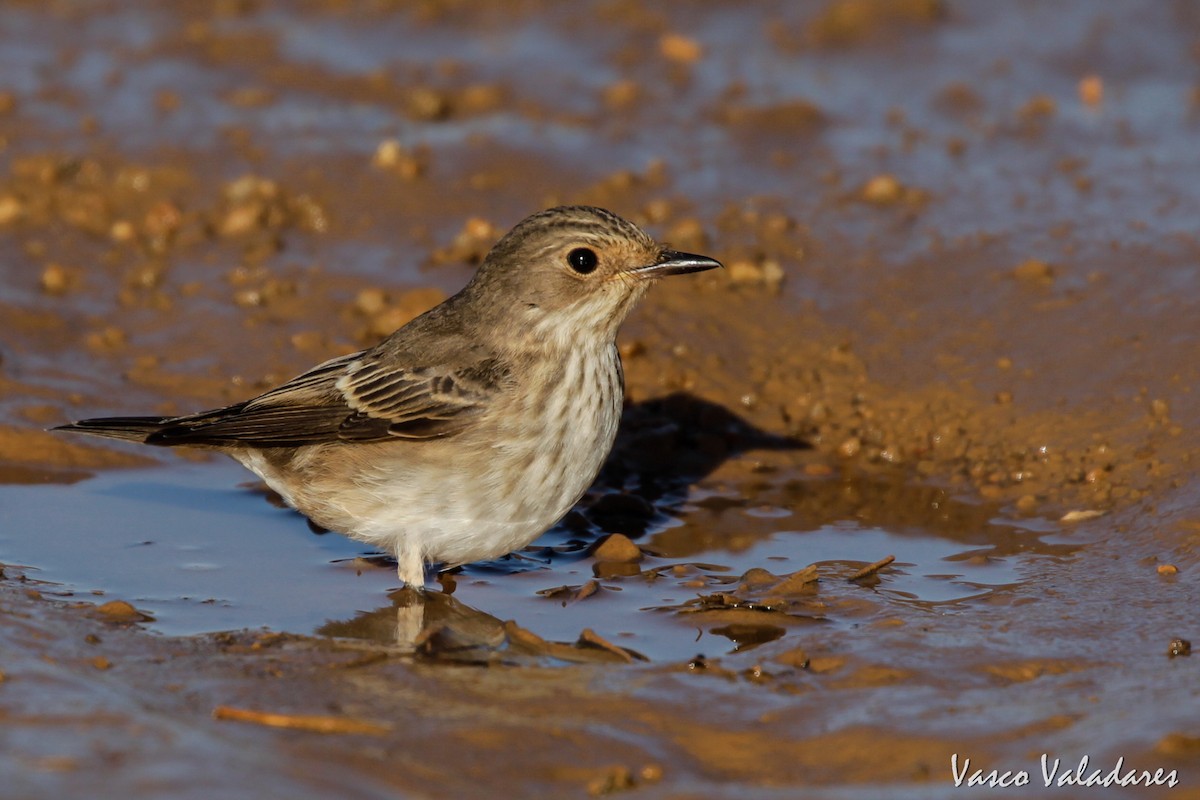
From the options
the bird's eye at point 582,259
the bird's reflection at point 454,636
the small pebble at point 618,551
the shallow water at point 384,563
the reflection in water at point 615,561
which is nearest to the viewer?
the bird's reflection at point 454,636

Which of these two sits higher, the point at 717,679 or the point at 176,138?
the point at 176,138

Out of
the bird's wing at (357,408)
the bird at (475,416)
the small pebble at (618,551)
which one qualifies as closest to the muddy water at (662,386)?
the small pebble at (618,551)

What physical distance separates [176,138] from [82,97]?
1.07 meters

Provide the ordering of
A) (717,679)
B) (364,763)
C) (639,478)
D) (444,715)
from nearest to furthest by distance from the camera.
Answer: (364,763)
(444,715)
(717,679)
(639,478)

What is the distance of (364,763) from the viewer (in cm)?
495

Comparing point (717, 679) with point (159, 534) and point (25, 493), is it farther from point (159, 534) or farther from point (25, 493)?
point (25, 493)

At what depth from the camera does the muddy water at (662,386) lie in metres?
5.32

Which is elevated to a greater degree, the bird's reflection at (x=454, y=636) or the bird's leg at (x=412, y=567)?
the bird's leg at (x=412, y=567)

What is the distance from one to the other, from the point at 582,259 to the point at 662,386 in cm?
203

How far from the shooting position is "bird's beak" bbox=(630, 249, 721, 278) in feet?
23.6

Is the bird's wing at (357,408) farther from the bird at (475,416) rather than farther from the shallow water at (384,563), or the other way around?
the shallow water at (384,563)

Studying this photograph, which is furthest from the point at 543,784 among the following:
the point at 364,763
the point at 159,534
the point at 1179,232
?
the point at 1179,232

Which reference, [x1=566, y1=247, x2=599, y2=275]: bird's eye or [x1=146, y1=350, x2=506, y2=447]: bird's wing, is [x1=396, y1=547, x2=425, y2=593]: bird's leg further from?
[x1=566, y1=247, x2=599, y2=275]: bird's eye

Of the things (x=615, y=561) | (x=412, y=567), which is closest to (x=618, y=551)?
(x=615, y=561)
